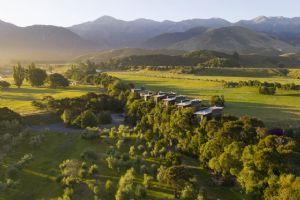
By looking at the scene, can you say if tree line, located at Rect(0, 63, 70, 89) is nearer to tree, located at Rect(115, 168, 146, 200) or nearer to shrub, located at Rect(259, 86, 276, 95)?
shrub, located at Rect(259, 86, 276, 95)

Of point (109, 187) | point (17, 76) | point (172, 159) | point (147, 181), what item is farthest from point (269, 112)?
point (17, 76)

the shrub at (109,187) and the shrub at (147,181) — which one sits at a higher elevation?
the shrub at (147,181)

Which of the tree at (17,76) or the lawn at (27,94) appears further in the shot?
the tree at (17,76)

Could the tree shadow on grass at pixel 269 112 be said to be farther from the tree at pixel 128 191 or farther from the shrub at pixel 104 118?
the tree at pixel 128 191

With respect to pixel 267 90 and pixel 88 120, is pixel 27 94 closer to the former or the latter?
pixel 88 120

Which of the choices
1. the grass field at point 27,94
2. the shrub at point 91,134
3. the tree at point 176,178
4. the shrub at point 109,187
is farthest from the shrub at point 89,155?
the grass field at point 27,94

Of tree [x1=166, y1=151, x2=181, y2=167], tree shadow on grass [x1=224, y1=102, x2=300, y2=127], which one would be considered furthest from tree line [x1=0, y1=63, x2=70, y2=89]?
tree [x1=166, y1=151, x2=181, y2=167]
